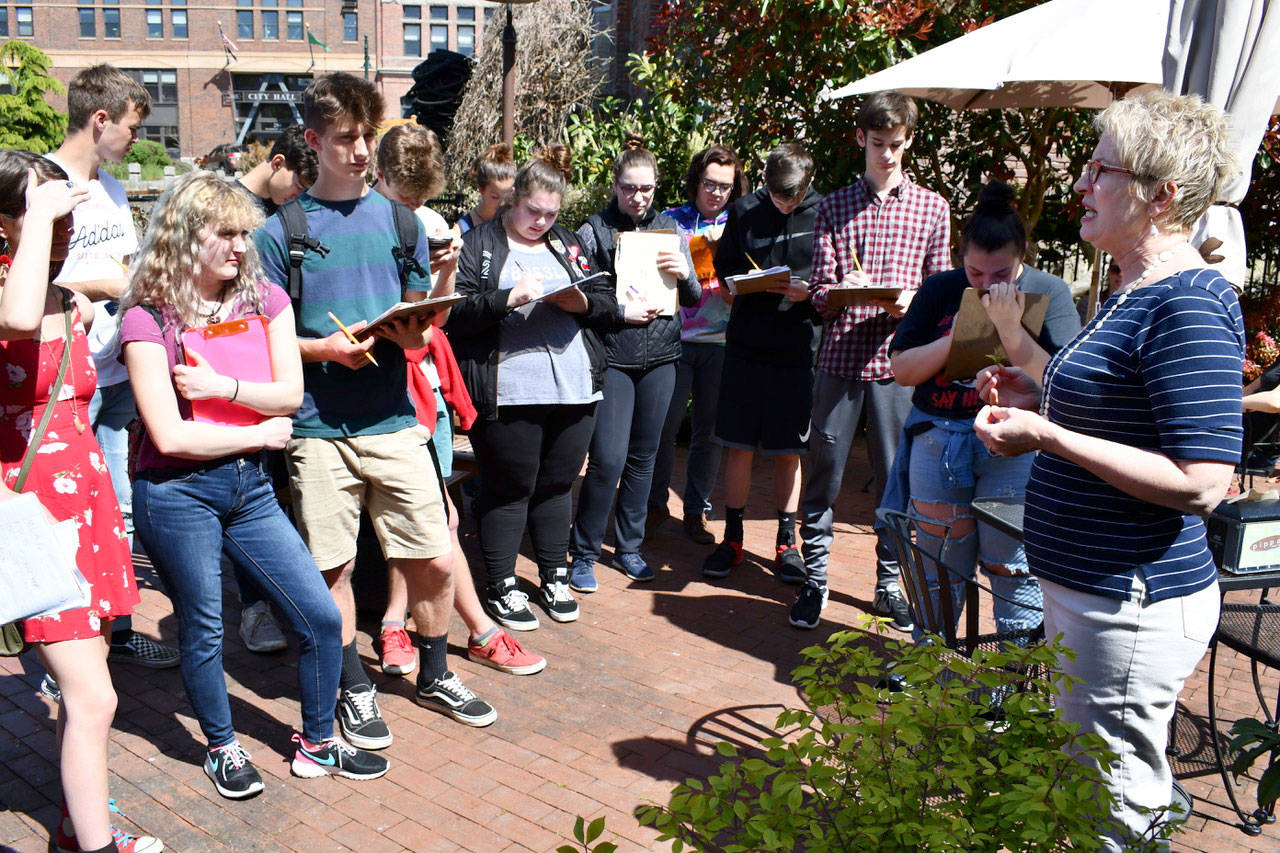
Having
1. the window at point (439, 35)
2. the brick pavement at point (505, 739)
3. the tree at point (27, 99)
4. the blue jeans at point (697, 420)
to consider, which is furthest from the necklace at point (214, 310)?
the window at point (439, 35)

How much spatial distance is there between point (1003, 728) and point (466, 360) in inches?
123

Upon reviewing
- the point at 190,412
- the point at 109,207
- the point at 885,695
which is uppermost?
the point at 109,207

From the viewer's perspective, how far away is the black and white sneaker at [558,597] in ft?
16.9

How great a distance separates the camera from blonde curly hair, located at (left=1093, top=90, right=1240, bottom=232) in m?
2.23

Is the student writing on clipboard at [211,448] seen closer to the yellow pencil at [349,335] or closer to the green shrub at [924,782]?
the yellow pencil at [349,335]

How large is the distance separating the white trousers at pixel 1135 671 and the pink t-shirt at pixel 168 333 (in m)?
2.48

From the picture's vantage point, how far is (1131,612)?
7.76ft

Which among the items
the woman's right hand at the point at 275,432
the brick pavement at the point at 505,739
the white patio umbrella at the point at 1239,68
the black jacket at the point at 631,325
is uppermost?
the white patio umbrella at the point at 1239,68

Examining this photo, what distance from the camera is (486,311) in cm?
460

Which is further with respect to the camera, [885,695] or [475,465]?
[475,465]

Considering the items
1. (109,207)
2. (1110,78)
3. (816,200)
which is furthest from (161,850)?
(1110,78)

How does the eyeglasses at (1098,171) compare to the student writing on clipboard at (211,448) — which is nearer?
the eyeglasses at (1098,171)

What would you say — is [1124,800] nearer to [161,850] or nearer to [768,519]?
[161,850]

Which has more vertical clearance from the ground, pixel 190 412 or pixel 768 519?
pixel 190 412
